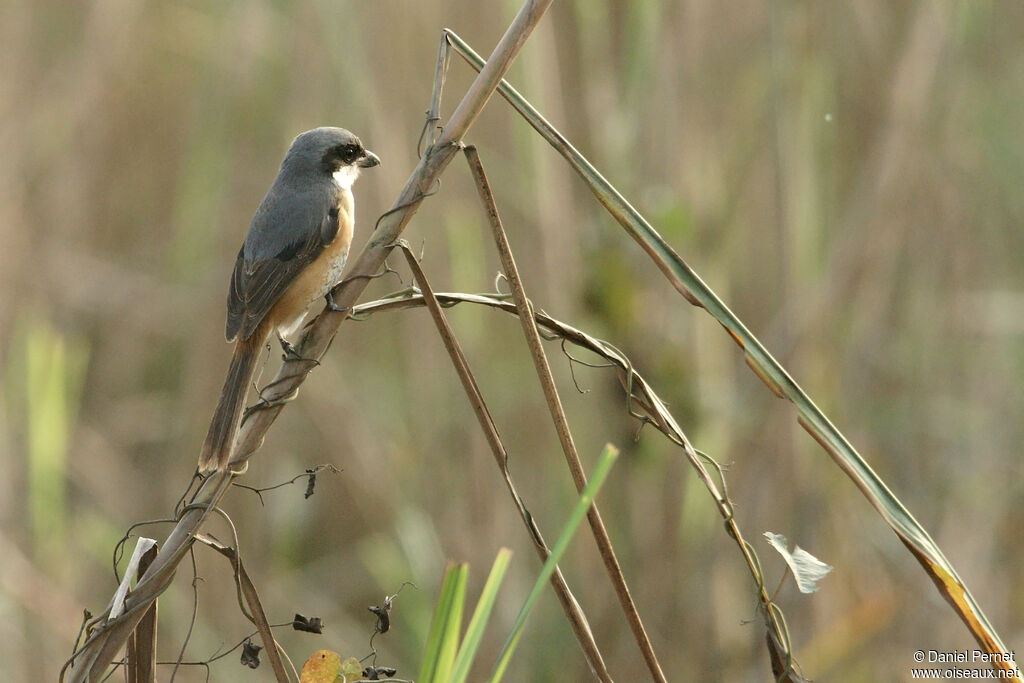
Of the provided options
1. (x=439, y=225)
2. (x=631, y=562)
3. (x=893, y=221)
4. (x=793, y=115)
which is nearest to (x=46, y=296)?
(x=439, y=225)

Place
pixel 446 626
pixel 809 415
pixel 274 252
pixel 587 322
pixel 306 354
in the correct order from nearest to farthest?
pixel 446 626 < pixel 809 415 < pixel 306 354 < pixel 274 252 < pixel 587 322

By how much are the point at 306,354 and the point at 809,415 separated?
0.70 metres

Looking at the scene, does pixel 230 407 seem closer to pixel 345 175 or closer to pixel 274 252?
pixel 274 252

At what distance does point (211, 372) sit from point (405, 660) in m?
1.16

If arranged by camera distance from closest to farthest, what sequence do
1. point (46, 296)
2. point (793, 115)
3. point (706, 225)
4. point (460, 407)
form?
point (793, 115), point (706, 225), point (460, 407), point (46, 296)

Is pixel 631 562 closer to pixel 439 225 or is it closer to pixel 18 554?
pixel 439 225

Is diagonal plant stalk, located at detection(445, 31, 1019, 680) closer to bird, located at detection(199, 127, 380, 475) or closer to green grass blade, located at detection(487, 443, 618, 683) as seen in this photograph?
green grass blade, located at detection(487, 443, 618, 683)

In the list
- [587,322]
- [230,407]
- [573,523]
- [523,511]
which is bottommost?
[230,407]

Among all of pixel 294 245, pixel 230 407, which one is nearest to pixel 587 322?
pixel 294 245

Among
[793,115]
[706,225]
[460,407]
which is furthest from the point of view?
[460,407]

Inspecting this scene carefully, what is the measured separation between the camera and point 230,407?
197 cm

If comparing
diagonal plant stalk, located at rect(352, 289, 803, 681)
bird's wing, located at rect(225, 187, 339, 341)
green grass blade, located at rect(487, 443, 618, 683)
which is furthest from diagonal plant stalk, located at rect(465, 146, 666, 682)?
bird's wing, located at rect(225, 187, 339, 341)

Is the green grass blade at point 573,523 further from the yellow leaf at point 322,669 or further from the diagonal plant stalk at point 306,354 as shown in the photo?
the diagonal plant stalk at point 306,354

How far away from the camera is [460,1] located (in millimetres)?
3355
